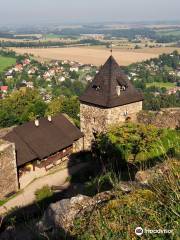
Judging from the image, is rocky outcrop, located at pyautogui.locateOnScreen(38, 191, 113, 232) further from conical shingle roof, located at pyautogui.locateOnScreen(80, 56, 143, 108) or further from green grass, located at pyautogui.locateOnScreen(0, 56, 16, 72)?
green grass, located at pyautogui.locateOnScreen(0, 56, 16, 72)

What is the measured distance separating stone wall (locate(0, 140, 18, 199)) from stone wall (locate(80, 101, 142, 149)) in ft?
17.7

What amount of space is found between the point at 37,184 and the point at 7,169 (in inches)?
91.9

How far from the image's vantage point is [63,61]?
116062 millimetres

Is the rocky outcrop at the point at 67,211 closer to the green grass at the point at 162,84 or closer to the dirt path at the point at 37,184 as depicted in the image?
the dirt path at the point at 37,184

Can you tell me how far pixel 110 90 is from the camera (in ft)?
68.2

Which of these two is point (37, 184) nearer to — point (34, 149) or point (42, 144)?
point (34, 149)

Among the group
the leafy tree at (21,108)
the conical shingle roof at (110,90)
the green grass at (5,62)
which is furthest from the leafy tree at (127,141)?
the green grass at (5,62)

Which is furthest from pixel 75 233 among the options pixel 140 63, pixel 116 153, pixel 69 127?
pixel 140 63

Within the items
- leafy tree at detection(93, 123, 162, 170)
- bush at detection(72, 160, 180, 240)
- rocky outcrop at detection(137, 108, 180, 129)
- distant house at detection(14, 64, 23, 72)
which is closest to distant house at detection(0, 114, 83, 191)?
leafy tree at detection(93, 123, 162, 170)

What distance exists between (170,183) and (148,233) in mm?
872

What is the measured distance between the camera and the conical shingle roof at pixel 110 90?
67.9ft

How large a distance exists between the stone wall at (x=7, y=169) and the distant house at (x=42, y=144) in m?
0.27

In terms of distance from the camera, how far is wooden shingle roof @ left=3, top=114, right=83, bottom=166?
69.9 feet

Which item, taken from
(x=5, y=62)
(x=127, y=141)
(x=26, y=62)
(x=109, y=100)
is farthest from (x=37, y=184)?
(x=5, y=62)
